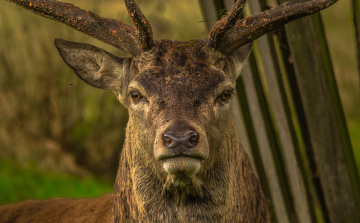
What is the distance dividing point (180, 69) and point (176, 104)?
1.11 ft

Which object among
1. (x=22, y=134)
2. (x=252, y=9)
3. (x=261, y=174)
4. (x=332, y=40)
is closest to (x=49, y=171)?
(x=22, y=134)

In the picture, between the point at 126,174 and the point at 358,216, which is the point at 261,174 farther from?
the point at 126,174

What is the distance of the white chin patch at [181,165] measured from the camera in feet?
12.5

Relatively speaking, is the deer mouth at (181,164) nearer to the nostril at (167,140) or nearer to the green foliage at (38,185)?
the nostril at (167,140)

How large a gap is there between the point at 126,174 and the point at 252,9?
8.49 feet

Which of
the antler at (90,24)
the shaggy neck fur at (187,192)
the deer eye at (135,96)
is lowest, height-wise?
the shaggy neck fur at (187,192)

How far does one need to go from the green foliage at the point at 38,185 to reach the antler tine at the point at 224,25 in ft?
16.9

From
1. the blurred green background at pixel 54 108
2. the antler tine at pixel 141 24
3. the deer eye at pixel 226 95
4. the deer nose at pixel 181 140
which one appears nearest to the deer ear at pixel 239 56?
the deer eye at pixel 226 95

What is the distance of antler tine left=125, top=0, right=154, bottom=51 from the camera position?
4.19m

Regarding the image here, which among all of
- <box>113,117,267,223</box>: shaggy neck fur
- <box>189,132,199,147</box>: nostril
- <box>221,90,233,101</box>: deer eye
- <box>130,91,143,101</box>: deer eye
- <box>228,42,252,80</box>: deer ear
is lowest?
<box>113,117,267,223</box>: shaggy neck fur

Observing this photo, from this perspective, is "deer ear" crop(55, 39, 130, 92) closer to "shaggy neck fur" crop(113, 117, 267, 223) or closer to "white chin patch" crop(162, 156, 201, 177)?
"shaggy neck fur" crop(113, 117, 267, 223)

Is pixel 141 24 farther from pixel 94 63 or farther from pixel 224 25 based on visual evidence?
pixel 94 63

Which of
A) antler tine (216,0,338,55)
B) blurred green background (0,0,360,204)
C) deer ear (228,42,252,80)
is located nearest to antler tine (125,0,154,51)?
antler tine (216,0,338,55)

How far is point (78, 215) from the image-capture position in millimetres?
5391
